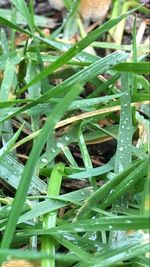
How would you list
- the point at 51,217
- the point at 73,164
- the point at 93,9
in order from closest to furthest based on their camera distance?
the point at 51,217 → the point at 73,164 → the point at 93,9

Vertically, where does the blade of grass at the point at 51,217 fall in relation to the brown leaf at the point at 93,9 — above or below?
below

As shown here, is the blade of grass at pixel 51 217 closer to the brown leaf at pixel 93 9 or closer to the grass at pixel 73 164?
the grass at pixel 73 164

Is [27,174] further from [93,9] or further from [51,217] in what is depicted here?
[93,9]

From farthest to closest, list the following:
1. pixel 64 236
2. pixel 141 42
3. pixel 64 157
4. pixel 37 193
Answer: pixel 141 42, pixel 64 157, pixel 37 193, pixel 64 236

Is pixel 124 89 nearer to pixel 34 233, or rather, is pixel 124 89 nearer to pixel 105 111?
pixel 105 111

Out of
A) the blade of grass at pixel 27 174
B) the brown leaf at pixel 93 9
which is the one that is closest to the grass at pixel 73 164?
the blade of grass at pixel 27 174

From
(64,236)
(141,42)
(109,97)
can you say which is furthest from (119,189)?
(141,42)

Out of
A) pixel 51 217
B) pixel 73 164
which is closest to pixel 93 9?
pixel 73 164

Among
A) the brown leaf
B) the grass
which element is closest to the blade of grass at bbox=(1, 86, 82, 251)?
the grass
